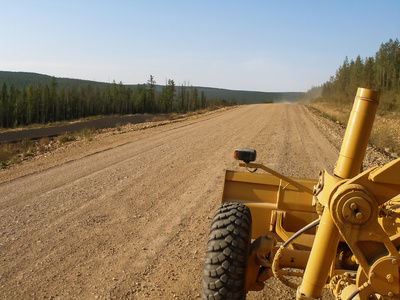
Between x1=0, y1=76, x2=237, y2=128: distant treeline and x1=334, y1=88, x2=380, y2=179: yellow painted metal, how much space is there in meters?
63.7

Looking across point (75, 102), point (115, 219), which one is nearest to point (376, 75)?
point (75, 102)

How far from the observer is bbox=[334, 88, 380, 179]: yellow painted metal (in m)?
2.30

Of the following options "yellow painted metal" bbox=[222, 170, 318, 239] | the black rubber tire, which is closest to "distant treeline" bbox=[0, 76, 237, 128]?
"yellow painted metal" bbox=[222, 170, 318, 239]

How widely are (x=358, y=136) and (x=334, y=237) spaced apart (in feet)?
2.01

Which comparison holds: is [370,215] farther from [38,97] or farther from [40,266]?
[38,97]

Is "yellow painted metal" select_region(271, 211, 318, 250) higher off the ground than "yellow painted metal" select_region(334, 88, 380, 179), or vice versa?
"yellow painted metal" select_region(334, 88, 380, 179)

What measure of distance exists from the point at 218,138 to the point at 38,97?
235 feet

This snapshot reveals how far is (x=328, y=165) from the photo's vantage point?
1123 centimetres

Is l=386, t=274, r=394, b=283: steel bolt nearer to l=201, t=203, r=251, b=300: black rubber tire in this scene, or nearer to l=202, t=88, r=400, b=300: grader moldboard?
l=202, t=88, r=400, b=300: grader moldboard

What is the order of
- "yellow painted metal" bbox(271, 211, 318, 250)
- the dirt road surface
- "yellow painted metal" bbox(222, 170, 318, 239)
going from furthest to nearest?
the dirt road surface → "yellow painted metal" bbox(222, 170, 318, 239) → "yellow painted metal" bbox(271, 211, 318, 250)

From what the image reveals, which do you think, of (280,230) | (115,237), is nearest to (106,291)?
(115,237)

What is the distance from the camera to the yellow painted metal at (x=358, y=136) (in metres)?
2.30

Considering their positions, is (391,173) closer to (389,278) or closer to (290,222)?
(389,278)

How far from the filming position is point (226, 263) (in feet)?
9.66
